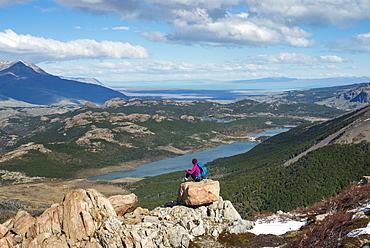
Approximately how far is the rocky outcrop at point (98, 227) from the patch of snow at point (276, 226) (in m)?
2.33

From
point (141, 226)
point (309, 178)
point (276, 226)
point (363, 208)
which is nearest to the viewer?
point (363, 208)

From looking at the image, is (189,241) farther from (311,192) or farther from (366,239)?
(311,192)

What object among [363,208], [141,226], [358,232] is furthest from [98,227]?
[363,208]

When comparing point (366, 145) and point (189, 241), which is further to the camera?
point (366, 145)

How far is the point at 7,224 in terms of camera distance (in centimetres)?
4906

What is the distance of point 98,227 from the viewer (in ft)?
151

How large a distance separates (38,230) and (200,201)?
2359 centimetres

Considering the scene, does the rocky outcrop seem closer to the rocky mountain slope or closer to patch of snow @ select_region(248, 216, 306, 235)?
the rocky mountain slope

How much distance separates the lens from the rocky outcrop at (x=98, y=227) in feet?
147

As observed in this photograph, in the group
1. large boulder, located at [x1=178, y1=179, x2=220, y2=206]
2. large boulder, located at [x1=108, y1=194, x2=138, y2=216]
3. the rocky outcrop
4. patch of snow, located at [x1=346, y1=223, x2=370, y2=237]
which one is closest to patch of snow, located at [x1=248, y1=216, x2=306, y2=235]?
the rocky outcrop

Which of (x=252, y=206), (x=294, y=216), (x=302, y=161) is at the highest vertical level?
(x=294, y=216)

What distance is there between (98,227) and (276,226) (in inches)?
1055

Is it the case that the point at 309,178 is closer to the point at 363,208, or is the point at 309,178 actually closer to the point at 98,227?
the point at 363,208

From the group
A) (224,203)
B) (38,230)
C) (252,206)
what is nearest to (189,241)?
(224,203)
